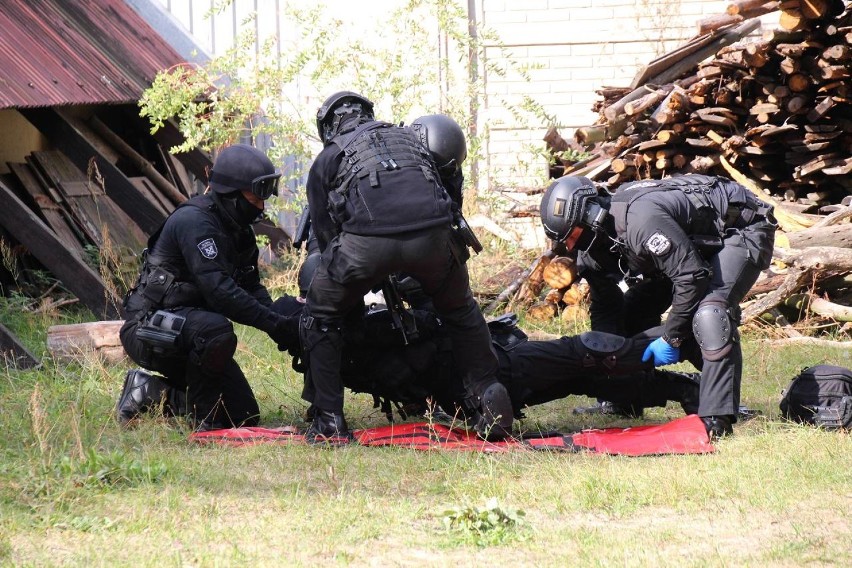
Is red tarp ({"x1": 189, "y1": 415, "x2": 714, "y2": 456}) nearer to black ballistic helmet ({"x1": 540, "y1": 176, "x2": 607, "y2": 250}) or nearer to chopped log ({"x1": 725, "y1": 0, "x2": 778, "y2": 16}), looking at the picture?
black ballistic helmet ({"x1": 540, "y1": 176, "x2": 607, "y2": 250})

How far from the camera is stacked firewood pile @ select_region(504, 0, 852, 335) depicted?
870 cm

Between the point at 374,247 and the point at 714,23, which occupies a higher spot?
the point at 714,23

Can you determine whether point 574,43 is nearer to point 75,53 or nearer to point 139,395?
point 75,53

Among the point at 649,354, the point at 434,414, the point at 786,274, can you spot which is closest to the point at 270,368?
the point at 434,414

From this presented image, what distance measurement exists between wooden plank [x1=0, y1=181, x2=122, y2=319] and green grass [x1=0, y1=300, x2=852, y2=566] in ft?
9.56

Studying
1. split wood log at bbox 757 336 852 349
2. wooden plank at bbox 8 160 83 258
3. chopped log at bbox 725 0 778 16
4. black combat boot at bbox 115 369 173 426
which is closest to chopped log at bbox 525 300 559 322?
split wood log at bbox 757 336 852 349

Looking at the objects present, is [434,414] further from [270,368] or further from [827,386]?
[827,386]

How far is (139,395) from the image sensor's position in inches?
248

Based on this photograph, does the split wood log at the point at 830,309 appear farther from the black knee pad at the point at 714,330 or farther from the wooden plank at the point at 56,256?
the wooden plank at the point at 56,256

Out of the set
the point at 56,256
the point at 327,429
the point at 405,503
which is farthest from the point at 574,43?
the point at 405,503

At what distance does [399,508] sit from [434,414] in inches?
82.8

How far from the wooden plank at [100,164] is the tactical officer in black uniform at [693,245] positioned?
5.59 metres

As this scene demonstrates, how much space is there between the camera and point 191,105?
10148 millimetres

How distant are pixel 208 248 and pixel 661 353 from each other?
267 cm
